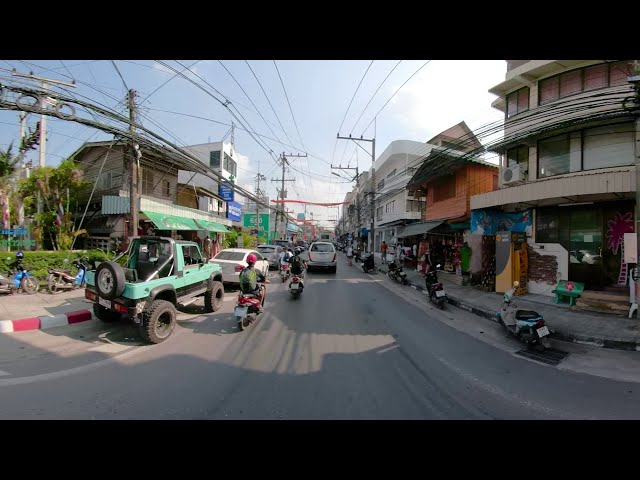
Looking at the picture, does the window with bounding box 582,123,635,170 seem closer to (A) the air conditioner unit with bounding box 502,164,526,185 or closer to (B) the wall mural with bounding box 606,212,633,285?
(B) the wall mural with bounding box 606,212,633,285

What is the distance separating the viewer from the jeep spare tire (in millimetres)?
4797

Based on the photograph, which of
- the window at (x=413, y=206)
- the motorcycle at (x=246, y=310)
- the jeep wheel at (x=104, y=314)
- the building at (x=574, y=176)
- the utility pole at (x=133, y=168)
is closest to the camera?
the motorcycle at (x=246, y=310)

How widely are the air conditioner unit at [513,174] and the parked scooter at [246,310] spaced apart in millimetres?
10314

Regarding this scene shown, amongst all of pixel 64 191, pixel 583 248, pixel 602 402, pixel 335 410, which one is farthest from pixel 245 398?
pixel 64 191

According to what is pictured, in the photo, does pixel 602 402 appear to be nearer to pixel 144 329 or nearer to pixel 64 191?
pixel 144 329

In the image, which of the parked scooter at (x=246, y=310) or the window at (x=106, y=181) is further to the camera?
the window at (x=106, y=181)

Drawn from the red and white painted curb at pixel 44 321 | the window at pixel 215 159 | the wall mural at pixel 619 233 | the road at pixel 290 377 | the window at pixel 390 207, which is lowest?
the road at pixel 290 377

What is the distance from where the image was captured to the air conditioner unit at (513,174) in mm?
10569

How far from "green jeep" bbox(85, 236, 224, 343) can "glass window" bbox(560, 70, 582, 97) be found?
12.4 metres

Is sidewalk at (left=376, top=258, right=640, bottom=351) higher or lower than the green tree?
lower

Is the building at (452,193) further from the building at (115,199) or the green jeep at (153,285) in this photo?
the building at (115,199)

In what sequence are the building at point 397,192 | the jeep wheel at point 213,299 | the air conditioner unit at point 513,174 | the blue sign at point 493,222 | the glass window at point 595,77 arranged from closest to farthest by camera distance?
the jeep wheel at point 213,299 → the glass window at point 595,77 → the blue sign at point 493,222 → the air conditioner unit at point 513,174 → the building at point 397,192

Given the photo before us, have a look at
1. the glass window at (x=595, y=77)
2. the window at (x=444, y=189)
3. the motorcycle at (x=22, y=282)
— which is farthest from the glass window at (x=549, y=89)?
the motorcycle at (x=22, y=282)

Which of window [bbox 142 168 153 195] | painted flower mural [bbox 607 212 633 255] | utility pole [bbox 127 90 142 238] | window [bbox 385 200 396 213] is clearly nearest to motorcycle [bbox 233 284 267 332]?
utility pole [bbox 127 90 142 238]
